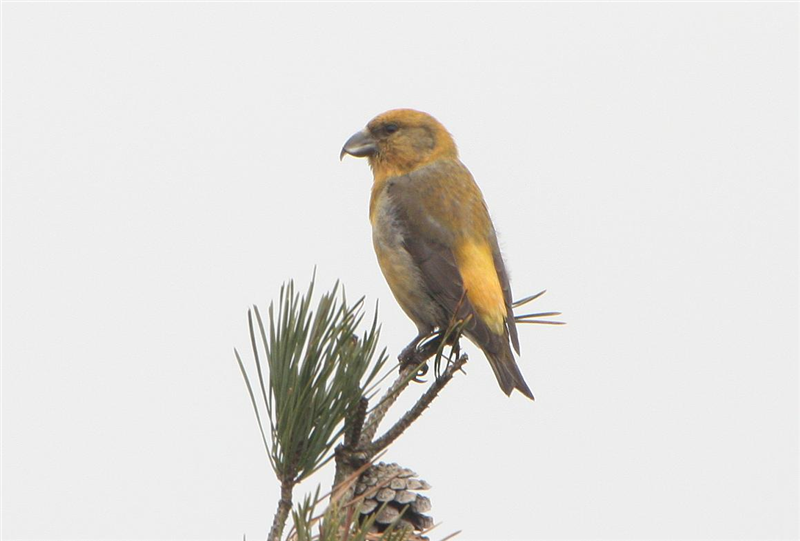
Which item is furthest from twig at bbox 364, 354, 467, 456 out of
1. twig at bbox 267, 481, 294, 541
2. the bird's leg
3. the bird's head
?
the bird's head

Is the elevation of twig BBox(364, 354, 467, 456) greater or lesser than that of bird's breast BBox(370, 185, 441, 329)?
lesser

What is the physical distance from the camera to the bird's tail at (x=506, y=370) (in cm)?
421

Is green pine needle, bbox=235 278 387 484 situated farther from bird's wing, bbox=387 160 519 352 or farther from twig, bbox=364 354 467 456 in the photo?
bird's wing, bbox=387 160 519 352

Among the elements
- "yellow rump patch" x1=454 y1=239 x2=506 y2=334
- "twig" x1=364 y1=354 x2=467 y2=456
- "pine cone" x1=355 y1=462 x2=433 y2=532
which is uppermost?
"yellow rump patch" x1=454 y1=239 x2=506 y2=334

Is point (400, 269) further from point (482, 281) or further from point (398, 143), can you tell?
point (398, 143)

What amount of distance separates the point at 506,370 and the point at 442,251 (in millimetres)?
859

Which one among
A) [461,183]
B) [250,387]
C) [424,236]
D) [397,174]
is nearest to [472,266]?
[424,236]

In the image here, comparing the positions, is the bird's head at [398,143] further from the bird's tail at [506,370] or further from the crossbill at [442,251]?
the bird's tail at [506,370]

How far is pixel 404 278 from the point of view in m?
4.93

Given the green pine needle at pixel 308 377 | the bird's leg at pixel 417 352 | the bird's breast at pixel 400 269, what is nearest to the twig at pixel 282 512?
the green pine needle at pixel 308 377

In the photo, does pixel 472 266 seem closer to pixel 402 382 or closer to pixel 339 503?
pixel 402 382

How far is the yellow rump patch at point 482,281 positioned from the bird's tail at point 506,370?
0.14 meters

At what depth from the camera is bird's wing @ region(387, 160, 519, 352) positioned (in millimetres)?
4657

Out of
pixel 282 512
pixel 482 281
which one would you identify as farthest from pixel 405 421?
pixel 482 281
